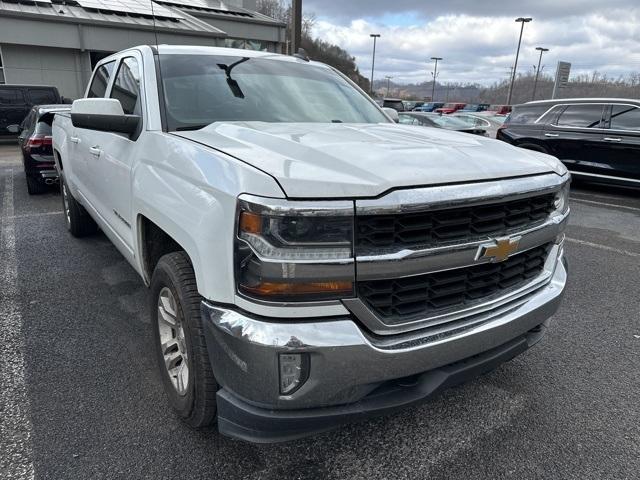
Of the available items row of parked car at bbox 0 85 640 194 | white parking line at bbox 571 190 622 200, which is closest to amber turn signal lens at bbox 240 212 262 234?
row of parked car at bbox 0 85 640 194

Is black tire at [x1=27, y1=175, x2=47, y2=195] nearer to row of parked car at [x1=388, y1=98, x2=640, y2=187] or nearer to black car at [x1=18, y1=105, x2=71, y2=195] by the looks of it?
black car at [x1=18, y1=105, x2=71, y2=195]

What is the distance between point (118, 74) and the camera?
3.58 metres

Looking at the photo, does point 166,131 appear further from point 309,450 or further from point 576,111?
point 576,111

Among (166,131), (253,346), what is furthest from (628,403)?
(166,131)

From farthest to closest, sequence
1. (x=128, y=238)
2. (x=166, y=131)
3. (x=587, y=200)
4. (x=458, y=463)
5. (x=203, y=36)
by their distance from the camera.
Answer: (x=203, y=36) < (x=587, y=200) < (x=128, y=238) < (x=166, y=131) < (x=458, y=463)

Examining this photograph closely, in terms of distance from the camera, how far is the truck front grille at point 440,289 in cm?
173

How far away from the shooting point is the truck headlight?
5.19 feet

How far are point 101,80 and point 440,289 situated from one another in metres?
3.76

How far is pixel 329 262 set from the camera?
63.0 inches

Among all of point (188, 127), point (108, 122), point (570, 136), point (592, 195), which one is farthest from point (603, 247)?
point (108, 122)

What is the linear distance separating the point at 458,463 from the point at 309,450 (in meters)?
0.68

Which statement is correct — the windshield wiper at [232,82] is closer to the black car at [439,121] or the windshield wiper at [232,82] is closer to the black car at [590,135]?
the black car at [590,135]

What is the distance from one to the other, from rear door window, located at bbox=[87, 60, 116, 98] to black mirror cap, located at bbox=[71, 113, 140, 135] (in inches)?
57.0

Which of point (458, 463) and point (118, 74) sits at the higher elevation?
point (118, 74)
